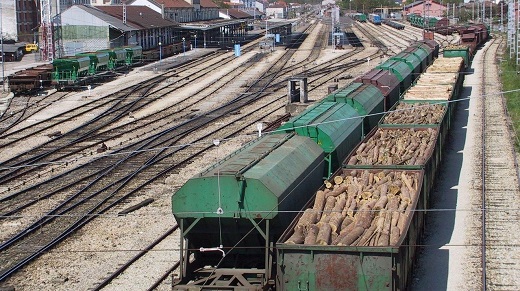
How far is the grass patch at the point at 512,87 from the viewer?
3723cm

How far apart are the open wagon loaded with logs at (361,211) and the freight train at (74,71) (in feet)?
122

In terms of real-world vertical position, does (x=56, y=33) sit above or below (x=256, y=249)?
above

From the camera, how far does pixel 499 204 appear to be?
23500 millimetres

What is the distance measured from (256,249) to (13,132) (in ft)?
79.9

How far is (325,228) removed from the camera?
1456 centimetres

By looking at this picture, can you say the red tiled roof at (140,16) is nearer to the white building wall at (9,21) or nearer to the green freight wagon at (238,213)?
the white building wall at (9,21)

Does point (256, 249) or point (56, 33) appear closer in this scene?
point (256, 249)

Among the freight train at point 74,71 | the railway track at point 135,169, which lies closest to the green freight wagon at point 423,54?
the railway track at point 135,169

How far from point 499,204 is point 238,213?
11508 mm

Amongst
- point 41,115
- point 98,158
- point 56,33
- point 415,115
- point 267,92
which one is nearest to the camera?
point 415,115

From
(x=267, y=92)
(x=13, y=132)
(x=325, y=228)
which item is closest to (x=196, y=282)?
(x=325, y=228)

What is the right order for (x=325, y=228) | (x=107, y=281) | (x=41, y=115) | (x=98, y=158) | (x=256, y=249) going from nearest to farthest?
(x=325, y=228), (x=256, y=249), (x=107, y=281), (x=98, y=158), (x=41, y=115)

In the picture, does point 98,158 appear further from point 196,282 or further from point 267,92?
point 267,92

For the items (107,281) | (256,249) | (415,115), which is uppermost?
(415,115)
